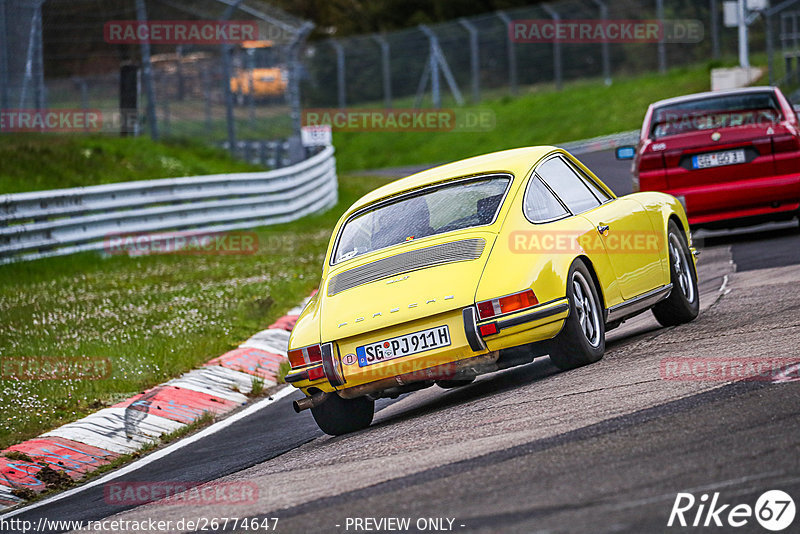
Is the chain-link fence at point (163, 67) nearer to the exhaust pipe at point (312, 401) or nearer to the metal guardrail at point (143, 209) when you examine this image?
the metal guardrail at point (143, 209)

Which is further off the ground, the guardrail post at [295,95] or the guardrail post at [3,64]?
the guardrail post at [3,64]

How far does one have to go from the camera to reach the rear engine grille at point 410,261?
24.4 ft

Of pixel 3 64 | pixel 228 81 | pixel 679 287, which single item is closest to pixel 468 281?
pixel 679 287

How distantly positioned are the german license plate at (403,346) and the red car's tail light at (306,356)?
0.26 metres

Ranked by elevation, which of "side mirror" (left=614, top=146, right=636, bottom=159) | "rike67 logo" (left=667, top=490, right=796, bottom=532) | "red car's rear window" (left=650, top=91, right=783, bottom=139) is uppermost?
"red car's rear window" (left=650, top=91, right=783, bottom=139)

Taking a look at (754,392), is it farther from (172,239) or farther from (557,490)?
(172,239)

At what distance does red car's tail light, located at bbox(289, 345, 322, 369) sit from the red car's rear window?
752cm

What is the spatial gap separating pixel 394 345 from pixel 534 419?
3.55 feet

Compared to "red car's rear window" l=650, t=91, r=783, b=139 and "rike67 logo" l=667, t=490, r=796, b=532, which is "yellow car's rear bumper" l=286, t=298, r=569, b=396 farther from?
"red car's rear window" l=650, t=91, r=783, b=139

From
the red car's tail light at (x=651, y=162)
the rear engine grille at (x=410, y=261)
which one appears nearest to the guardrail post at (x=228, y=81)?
the red car's tail light at (x=651, y=162)

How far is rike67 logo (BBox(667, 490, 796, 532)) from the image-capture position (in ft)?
14.2

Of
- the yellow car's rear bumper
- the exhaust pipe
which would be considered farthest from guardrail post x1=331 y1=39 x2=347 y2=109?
the yellow car's rear bumper

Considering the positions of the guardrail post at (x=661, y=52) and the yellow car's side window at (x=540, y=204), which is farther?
the guardrail post at (x=661, y=52)

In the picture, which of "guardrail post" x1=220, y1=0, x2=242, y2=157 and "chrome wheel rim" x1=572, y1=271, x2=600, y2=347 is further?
"guardrail post" x1=220, y1=0, x2=242, y2=157
